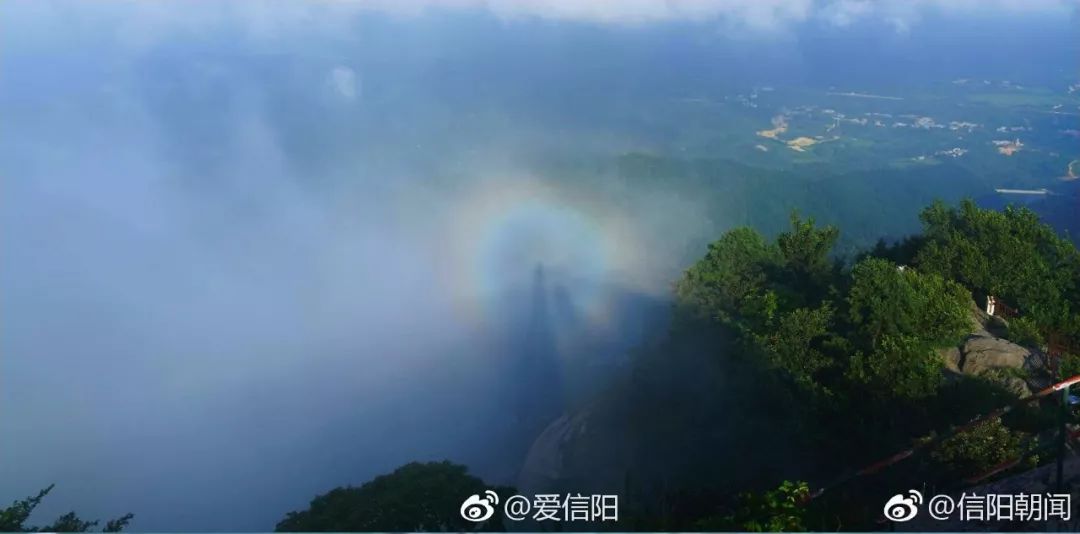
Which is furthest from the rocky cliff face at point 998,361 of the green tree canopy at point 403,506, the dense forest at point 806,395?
the green tree canopy at point 403,506

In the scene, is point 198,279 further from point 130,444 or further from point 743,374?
point 743,374

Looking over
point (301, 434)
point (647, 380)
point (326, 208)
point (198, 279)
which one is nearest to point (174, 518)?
point (301, 434)

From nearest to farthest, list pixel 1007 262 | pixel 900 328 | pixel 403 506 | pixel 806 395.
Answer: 1. pixel 403 506
2. pixel 806 395
3. pixel 900 328
4. pixel 1007 262

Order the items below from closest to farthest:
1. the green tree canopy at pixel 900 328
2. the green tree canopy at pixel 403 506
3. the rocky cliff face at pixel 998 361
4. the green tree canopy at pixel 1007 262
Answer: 1. the green tree canopy at pixel 403 506
2. the green tree canopy at pixel 900 328
3. the rocky cliff face at pixel 998 361
4. the green tree canopy at pixel 1007 262

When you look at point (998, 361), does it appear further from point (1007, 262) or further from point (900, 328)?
point (1007, 262)

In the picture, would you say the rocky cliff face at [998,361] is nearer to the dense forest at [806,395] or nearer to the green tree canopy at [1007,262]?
the dense forest at [806,395]

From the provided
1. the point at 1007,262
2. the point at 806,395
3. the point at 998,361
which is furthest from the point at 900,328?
the point at 1007,262
